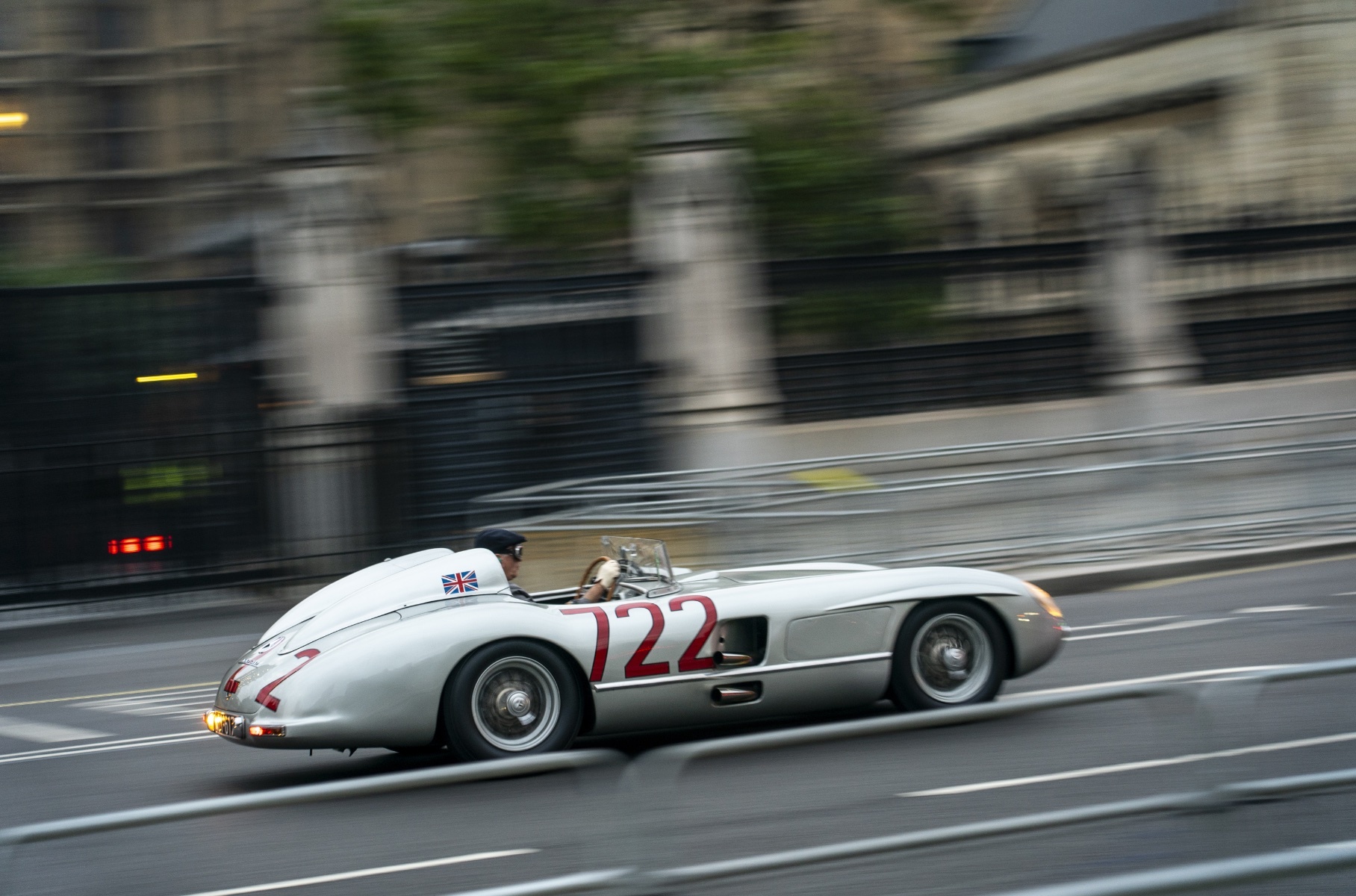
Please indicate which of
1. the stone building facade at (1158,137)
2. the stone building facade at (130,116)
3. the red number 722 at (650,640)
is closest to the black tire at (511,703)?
the red number 722 at (650,640)

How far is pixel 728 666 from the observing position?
6.79 metres

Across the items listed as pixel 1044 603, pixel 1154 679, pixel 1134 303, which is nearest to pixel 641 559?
→ pixel 1044 603

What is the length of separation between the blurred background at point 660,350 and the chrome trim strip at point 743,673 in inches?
207

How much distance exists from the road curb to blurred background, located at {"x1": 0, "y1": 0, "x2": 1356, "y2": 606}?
0.26m

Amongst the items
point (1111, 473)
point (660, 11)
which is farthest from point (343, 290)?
point (1111, 473)

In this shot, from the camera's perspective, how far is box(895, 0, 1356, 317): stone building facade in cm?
1770

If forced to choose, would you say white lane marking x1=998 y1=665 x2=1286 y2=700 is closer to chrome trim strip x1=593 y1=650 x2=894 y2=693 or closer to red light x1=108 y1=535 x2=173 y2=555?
chrome trim strip x1=593 y1=650 x2=894 y2=693

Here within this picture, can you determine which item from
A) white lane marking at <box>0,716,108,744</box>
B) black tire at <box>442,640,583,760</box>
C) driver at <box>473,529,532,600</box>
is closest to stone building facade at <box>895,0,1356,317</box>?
driver at <box>473,529,532,600</box>

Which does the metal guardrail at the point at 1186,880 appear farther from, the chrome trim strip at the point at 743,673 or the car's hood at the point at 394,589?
the car's hood at the point at 394,589

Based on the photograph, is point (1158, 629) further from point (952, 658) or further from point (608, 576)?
point (608, 576)

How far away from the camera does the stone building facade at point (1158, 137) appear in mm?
17703

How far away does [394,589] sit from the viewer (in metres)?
6.84

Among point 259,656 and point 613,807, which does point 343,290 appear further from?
point 613,807

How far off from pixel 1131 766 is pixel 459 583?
3.58m
